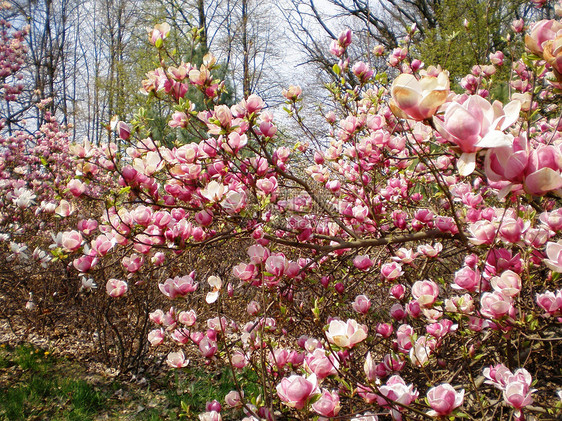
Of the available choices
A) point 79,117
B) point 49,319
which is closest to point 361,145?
point 49,319

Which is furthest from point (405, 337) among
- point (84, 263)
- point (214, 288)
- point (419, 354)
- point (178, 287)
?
point (84, 263)

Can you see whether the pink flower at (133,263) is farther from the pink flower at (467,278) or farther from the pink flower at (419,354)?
the pink flower at (467,278)

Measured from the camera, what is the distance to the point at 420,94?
0.71 metres

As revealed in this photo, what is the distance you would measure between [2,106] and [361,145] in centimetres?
1298

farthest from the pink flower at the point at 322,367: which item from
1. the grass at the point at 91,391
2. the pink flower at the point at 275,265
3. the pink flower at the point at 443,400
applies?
the grass at the point at 91,391

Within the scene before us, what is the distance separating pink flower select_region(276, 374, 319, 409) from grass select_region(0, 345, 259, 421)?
1.47 metres

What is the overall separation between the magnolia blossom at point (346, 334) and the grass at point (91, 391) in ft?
4.68

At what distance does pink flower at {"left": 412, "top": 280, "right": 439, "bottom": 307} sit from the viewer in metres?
1.33

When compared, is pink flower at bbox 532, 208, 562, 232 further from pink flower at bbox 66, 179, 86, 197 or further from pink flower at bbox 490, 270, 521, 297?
pink flower at bbox 66, 179, 86, 197

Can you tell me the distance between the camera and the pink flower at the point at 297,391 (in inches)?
38.7

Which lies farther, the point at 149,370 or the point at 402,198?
the point at 149,370

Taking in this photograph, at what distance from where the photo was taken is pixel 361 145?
7.09ft

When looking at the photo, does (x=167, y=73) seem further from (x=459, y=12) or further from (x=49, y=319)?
(x=459, y=12)

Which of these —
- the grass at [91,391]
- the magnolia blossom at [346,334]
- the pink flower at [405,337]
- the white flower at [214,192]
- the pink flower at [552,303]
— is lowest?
the grass at [91,391]
